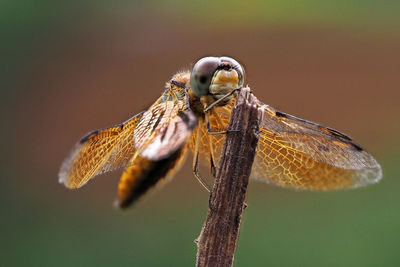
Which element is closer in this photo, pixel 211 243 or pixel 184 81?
pixel 211 243

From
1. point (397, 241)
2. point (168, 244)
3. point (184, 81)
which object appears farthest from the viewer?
point (168, 244)

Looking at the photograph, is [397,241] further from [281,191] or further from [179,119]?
[179,119]

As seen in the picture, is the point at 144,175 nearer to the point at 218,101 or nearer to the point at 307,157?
the point at 218,101

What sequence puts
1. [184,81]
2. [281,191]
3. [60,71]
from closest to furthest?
[184,81] → [281,191] → [60,71]

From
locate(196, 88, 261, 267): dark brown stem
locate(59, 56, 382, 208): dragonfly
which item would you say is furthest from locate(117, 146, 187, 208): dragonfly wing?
locate(196, 88, 261, 267): dark brown stem

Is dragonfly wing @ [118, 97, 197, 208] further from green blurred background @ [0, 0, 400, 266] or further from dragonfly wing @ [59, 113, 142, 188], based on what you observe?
green blurred background @ [0, 0, 400, 266]

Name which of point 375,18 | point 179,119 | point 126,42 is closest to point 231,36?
point 126,42

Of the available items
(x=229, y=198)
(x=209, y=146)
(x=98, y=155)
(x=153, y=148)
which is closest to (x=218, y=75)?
(x=209, y=146)
